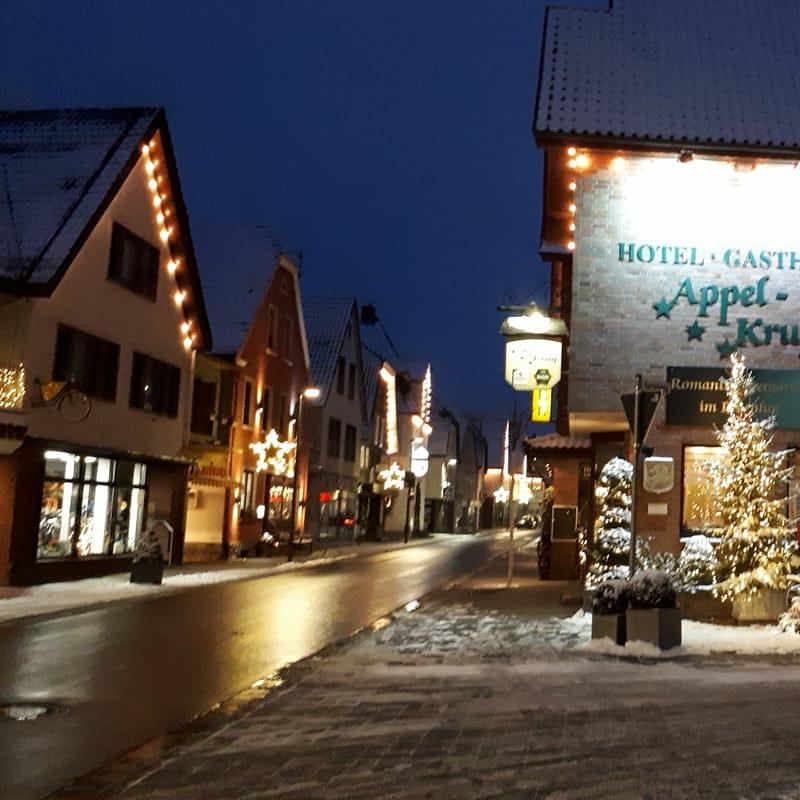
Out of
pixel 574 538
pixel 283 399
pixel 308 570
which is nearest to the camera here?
pixel 574 538

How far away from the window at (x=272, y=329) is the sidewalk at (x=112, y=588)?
846 centimetres

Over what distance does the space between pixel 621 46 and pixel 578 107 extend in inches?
142

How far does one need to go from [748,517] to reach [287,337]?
2992 centimetres

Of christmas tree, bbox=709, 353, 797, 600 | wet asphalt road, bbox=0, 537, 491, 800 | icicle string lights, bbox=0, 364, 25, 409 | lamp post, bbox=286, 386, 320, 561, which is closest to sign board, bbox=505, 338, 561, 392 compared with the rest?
christmas tree, bbox=709, 353, 797, 600

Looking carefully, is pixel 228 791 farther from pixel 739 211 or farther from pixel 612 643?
pixel 739 211

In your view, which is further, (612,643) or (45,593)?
(45,593)

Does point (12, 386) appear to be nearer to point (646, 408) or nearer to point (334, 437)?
point (646, 408)

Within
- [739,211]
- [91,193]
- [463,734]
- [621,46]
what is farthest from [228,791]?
[91,193]

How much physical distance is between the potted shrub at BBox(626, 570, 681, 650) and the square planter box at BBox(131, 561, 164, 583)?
14.1 metres

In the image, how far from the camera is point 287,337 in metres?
44.4

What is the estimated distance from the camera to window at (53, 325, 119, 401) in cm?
2567

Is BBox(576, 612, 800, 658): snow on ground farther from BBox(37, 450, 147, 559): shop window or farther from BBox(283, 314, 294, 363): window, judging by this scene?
BBox(283, 314, 294, 363): window

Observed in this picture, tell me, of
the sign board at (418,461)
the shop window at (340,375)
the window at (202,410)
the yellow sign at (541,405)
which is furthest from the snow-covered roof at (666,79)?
the sign board at (418,461)

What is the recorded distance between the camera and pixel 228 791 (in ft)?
23.1
